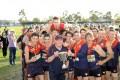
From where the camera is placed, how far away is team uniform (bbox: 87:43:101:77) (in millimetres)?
7195

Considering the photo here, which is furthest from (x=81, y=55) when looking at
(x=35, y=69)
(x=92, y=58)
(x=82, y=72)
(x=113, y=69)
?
(x=113, y=69)

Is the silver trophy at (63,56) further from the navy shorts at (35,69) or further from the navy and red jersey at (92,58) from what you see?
the navy shorts at (35,69)

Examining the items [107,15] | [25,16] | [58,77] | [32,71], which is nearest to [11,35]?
[32,71]

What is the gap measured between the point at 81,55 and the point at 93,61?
39 cm

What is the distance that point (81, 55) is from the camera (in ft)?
23.3

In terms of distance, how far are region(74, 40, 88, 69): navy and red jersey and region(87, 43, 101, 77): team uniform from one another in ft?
0.41

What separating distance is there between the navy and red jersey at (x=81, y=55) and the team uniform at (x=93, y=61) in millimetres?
126

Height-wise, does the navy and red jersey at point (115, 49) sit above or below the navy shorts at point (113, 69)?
above

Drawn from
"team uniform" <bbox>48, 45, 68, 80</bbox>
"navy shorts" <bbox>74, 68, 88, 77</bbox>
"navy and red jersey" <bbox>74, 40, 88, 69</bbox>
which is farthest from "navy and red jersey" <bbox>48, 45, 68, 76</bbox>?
"navy shorts" <bbox>74, 68, 88, 77</bbox>

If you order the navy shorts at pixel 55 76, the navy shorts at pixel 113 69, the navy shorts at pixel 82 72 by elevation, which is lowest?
the navy shorts at pixel 113 69

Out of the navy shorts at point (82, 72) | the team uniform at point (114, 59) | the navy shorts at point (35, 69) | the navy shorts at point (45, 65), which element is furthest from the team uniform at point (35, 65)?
the team uniform at point (114, 59)

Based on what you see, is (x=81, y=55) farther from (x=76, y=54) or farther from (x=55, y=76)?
(x=55, y=76)

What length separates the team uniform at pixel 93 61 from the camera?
7195 mm

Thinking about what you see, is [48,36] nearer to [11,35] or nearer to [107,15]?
[11,35]
